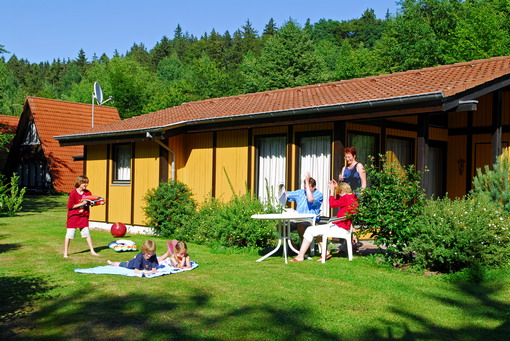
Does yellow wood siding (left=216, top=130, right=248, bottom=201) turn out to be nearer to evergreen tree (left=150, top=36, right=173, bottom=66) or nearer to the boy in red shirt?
the boy in red shirt

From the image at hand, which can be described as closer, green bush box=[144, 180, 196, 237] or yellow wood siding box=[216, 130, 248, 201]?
yellow wood siding box=[216, 130, 248, 201]

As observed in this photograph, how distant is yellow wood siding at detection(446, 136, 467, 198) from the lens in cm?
1302

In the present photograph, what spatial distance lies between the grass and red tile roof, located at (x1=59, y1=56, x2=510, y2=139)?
10.2 ft

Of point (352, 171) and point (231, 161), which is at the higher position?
point (231, 161)

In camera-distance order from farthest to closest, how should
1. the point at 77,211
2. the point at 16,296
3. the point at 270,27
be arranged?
1. the point at 270,27
2. the point at 77,211
3. the point at 16,296

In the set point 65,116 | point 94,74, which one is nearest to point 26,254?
point 65,116

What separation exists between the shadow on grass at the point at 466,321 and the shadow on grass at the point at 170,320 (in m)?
0.64

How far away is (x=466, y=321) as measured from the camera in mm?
5535

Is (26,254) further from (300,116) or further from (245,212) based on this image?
(300,116)

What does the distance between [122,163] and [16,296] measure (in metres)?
9.19

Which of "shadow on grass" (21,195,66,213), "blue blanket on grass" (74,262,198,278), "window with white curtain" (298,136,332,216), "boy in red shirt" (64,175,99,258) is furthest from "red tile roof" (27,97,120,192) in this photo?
"blue blanket on grass" (74,262,198,278)

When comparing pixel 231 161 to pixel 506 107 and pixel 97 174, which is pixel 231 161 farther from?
pixel 506 107

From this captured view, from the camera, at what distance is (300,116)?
36.2ft

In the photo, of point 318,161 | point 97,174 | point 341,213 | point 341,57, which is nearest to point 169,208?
point 97,174
